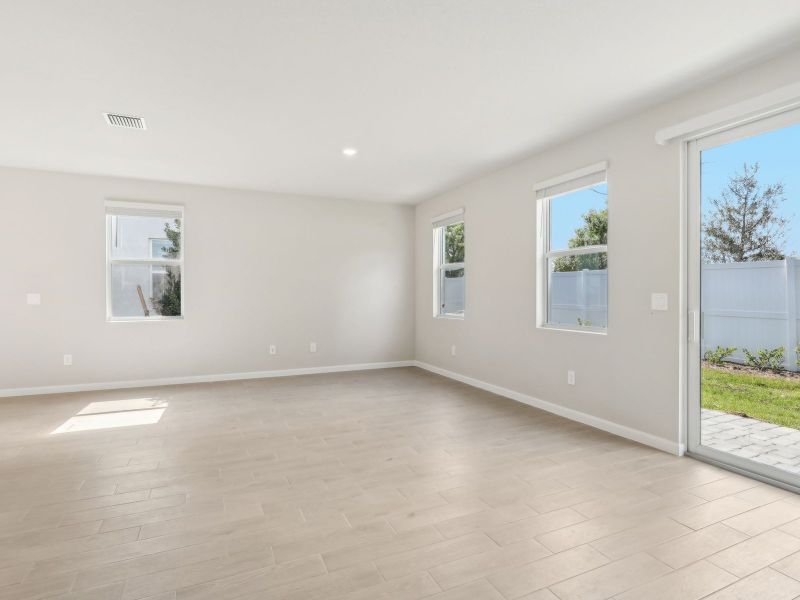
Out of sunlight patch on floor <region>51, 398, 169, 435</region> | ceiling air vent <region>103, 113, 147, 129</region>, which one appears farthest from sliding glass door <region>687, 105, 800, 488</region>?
sunlight patch on floor <region>51, 398, 169, 435</region>

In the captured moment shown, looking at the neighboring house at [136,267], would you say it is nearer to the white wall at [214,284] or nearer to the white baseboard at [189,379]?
the white wall at [214,284]

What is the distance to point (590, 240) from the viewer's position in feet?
12.6

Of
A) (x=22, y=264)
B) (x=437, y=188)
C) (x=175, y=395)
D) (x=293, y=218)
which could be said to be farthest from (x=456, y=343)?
(x=22, y=264)

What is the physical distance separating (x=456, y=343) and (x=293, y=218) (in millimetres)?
2818

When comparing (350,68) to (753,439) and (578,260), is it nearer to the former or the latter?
(578,260)

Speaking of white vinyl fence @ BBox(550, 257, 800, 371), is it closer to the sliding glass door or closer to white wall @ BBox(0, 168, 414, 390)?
the sliding glass door

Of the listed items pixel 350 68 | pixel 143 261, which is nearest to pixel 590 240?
pixel 350 68

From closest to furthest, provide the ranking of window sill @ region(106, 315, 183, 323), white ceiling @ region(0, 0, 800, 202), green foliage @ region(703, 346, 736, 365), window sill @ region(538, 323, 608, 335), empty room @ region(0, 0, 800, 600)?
1. empty room @ region(0, 0, 800, 600)
2. white ceiling @ region(0, 0, 800, 202)
3. green foliage @ region(703, 346, 736, 365)
4. window sill @ region(538, 323, 608, 335)
5. window sill @ region(106, 315, 183, 323)

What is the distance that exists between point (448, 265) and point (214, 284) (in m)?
3.10

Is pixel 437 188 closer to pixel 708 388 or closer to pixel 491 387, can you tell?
pixel 491 387

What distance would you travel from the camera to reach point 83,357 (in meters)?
5.00

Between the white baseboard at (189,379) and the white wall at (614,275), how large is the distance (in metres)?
1.81

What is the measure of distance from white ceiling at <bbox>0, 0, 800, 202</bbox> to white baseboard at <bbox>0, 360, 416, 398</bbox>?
2.54m

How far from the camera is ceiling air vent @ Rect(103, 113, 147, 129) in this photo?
3.34 meters
